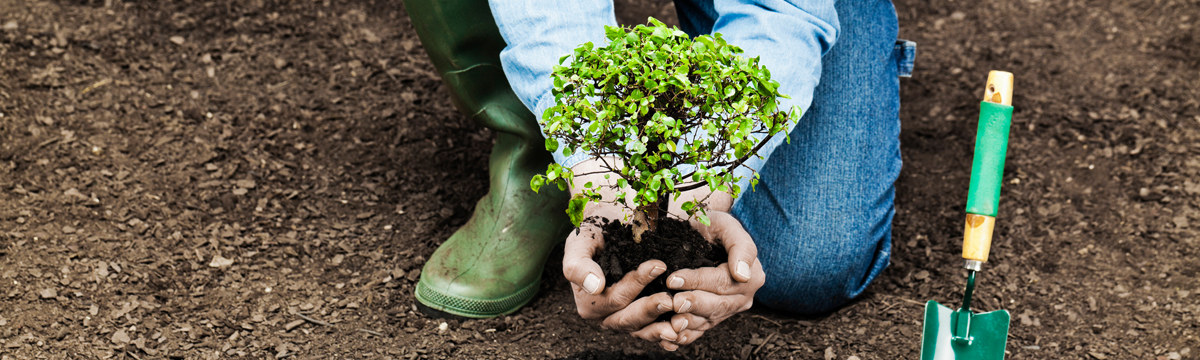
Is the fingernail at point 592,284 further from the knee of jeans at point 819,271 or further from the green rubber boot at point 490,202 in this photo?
the knee of jeans at point 819,271

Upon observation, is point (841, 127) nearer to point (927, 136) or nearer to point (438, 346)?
point (927, 136)

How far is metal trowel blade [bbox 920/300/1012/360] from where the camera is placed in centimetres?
136

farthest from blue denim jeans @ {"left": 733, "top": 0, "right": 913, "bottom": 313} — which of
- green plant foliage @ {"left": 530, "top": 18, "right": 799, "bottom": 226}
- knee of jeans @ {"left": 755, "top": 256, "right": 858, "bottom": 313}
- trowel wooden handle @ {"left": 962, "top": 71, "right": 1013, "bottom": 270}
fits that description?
green plant foliage @ {"left": 530, "top": 18, "right": 799, "bottom": 226}

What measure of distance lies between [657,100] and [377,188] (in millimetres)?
1288

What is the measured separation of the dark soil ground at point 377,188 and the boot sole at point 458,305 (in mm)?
27

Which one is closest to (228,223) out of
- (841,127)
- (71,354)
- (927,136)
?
(71,354)

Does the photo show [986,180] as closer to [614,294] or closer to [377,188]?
[614,294]

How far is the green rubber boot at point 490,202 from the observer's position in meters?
1.75

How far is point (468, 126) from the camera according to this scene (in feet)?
7.95

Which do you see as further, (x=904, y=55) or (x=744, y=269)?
(x=904, y=55)

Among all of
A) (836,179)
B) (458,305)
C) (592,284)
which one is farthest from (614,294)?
(836,179)

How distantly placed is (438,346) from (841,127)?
1.07m

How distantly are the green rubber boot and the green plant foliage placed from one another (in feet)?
2.31

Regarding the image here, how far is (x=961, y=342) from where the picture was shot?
1379mm
